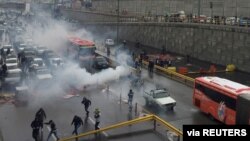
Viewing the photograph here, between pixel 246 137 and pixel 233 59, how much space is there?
31.9 metres

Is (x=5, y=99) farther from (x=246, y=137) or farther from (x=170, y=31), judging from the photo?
(x=170, y=31)

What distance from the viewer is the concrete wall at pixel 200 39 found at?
141ft

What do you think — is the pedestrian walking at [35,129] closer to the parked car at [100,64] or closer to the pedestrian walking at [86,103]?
the pedestrian walking at [86,103]

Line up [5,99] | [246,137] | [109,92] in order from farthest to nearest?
[109,92] < [5,99] < [246,137]

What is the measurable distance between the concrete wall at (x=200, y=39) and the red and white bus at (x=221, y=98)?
1692 cm

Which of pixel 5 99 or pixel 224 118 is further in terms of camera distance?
pixel 5 99

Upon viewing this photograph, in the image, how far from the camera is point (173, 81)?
37.2 metres

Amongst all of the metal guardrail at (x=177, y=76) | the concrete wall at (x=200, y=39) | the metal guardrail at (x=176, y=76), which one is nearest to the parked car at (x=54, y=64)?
the metal guardrail at (x=177, y=76)

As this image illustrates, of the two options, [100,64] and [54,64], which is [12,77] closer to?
[54,64]

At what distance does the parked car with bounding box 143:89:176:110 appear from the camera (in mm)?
27422

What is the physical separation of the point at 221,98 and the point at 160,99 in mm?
4878

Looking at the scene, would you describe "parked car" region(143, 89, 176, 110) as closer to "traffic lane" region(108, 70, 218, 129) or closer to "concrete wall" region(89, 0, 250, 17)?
"traffic lane" region(108, 70, 218, 129)

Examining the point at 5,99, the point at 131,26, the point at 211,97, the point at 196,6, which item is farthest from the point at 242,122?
the point at 131,26

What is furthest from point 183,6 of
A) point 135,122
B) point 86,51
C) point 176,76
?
point 135,122
